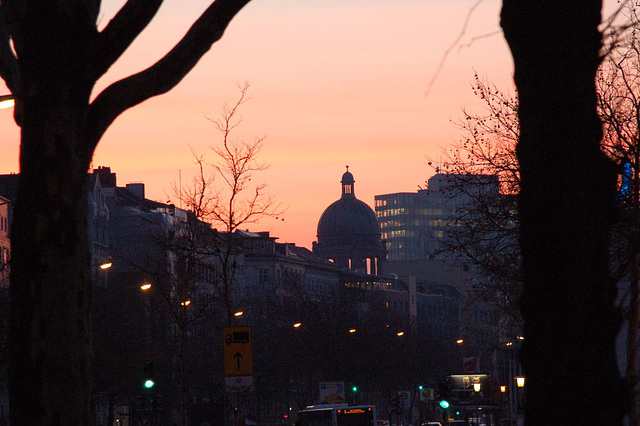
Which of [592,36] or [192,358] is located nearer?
[592,36]

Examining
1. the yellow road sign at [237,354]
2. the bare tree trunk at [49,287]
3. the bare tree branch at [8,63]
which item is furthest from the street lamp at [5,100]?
the yellow road sign at [237,354]

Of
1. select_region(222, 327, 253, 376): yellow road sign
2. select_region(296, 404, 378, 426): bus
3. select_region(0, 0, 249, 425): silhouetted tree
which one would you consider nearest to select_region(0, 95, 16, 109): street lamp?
select_region(0, 0, 249, 425): silhouetted tree

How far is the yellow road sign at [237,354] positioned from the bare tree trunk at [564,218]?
22.6 m

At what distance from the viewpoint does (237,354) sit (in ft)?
96.9

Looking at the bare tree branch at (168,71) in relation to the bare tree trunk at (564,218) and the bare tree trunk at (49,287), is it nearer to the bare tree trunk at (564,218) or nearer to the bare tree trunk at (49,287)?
the bare tree trunk at (49,287)

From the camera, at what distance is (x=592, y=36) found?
22.4 ft

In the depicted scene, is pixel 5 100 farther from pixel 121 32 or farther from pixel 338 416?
pixel 338 416

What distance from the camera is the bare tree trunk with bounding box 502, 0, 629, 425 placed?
6457mm

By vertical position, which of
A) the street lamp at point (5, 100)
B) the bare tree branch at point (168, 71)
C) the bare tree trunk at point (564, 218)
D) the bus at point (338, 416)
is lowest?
the bus at point (338, 416)

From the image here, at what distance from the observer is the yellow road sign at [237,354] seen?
29.2 metres

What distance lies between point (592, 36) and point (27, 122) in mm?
4692

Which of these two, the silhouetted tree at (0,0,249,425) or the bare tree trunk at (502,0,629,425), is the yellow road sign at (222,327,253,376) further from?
the bare tree trunk at (502,0,629,425)

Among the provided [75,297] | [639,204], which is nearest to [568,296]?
[75,297]

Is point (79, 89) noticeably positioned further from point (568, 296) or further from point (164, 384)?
point (164, 384)
